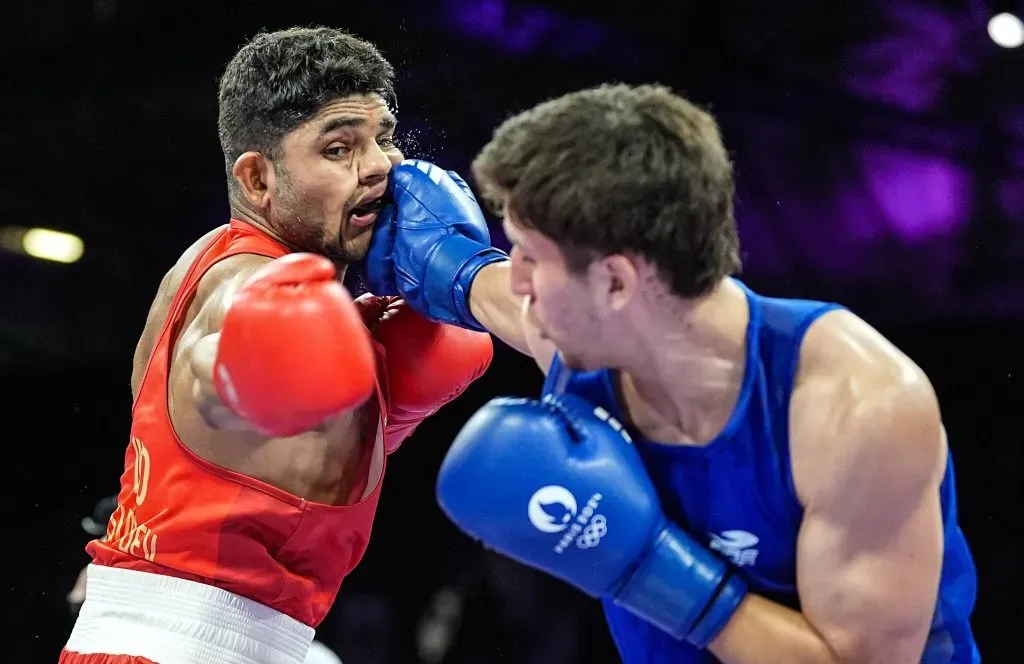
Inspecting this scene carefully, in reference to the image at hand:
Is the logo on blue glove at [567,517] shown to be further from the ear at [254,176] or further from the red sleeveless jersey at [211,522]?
the ear at [254,176]

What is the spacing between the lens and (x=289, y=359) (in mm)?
1479

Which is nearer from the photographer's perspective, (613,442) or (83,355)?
(613,442)

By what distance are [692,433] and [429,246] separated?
748mm

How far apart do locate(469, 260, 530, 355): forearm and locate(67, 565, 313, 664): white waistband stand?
0.66 meters

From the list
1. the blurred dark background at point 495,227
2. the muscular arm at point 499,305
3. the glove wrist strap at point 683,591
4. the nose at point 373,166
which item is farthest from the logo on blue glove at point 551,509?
the blurred dark background at point 495,227

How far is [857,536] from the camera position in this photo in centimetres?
144

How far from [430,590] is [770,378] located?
2.91m

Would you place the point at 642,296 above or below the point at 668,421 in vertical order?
above

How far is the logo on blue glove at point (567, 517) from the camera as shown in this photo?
146cm

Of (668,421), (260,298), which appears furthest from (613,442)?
(260,298)

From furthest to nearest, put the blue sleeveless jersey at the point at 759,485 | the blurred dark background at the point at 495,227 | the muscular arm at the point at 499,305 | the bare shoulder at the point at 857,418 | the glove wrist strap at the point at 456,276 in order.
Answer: the blurred dark background at the point at 495,227, the glove wrist strap at the point at 456,276, the muscular arm at the point at 499,305, the blue sleeveless jersey at the point at 759,485, the bare shoulder at the point at 857,418

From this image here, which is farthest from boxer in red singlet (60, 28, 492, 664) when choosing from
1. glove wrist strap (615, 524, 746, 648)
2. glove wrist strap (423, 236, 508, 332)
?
glove wrist strap (615, 524, 746, 648)

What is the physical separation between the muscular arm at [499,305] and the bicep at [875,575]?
63cm

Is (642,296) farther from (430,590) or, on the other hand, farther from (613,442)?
(430,590)
